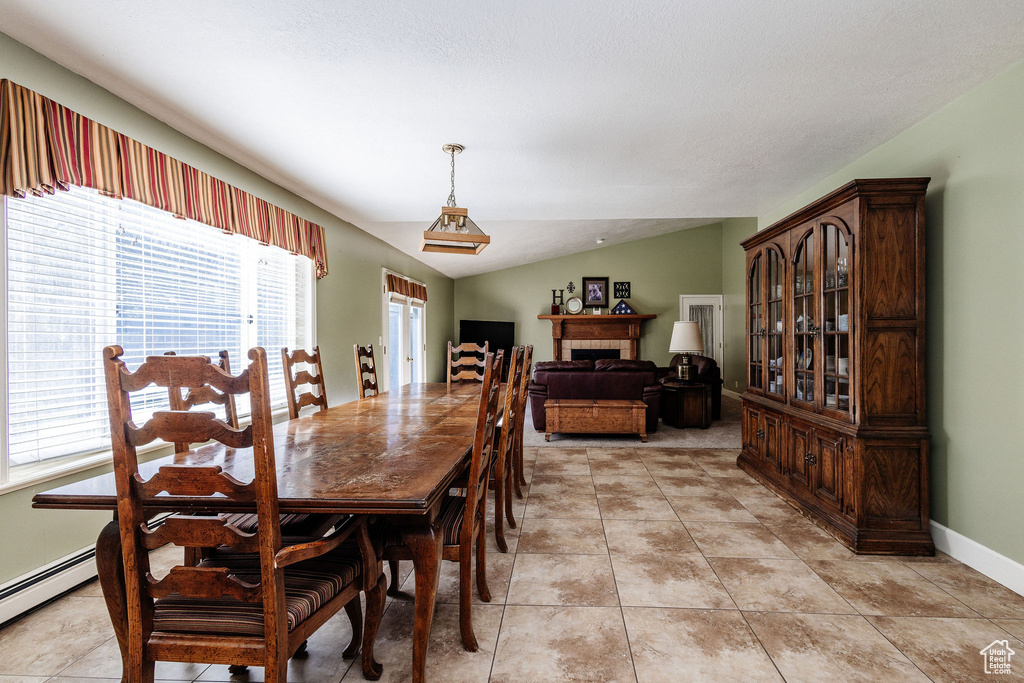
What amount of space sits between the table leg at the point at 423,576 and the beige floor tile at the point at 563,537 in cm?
107

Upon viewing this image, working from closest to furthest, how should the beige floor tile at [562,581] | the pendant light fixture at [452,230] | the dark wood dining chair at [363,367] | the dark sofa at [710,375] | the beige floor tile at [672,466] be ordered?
the beige floor tile at [562,581] → the pendant light fixture at [452,230] → the dark wood dining chair at [363,367] → the beige floor tile at [672,466] → the dark sofa at [710,375]

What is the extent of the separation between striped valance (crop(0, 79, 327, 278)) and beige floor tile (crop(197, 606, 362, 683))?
1923 millimetres

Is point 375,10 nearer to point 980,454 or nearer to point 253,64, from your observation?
point 253,64

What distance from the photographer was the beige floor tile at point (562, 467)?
388 cm

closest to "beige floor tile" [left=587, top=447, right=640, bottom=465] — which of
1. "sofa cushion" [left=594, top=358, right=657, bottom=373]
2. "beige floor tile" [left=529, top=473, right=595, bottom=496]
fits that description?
"beige floor tile" [left=529, top=473, right=595, bottom=496]

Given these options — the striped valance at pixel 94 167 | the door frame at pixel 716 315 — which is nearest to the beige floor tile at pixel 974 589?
the striped valance at pixel 94 167

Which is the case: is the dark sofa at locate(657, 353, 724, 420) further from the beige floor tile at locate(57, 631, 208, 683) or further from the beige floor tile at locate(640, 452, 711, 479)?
the beige floor tile at locate(57, 631, 208, 683)

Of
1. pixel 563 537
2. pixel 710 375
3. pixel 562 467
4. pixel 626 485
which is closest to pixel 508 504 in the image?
pixel 563 537

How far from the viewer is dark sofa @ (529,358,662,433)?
17.1ft

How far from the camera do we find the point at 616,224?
7406 mm

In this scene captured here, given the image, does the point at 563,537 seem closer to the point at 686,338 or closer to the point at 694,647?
the point at 694,647

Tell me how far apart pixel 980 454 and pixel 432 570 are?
8.61 feet

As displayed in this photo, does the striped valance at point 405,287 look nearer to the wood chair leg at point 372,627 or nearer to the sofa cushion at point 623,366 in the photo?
the sofa cushion at point 623,366

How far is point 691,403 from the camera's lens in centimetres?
576
